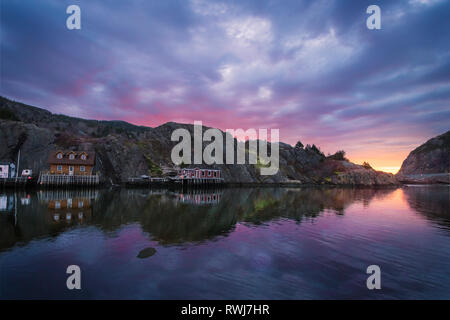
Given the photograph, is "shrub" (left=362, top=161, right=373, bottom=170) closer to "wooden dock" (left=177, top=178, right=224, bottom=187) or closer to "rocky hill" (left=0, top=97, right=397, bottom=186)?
"rocky hill" (left=0, top=97, right=397, bottom=186)

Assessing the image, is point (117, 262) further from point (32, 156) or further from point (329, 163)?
point (329, 163)

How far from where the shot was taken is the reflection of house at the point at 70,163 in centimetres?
7200

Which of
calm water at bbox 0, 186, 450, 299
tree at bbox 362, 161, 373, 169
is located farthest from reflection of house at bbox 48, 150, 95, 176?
tree at bbox 362, 161, 373, 169

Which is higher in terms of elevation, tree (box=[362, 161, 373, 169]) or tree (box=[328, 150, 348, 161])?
tree (box=[328, 150, 348, 161])

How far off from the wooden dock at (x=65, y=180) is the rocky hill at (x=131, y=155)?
16759 mm

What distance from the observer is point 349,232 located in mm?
22484

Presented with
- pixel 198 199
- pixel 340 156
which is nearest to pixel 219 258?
pixel 198 199

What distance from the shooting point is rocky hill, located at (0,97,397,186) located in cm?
8300

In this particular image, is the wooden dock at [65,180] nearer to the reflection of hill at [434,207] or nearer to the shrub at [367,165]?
the reflection of hill at [434,207]

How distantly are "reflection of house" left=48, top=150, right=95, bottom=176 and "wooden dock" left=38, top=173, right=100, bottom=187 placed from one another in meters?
3.70

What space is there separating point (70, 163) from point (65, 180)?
6.88 m

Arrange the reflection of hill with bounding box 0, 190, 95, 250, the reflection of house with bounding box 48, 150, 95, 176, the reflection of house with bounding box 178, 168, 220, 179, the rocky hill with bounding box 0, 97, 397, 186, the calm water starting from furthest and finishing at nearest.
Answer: the reflection of house with bounding box 178, 168, 220, 179 < the rocky hill with bounding box 0, 97, 397, 186 < the reflection of house with bounding box 48, 150, 95, 176 < the reflection of hill with bounding box 0, 190, 95, 250 < the calm water

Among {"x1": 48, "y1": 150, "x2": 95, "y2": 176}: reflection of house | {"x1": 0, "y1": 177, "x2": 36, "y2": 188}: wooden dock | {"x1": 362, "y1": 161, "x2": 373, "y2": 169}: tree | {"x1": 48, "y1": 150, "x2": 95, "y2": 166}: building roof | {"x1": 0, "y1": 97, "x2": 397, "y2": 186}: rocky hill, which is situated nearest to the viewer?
{"x1": 0, "y1": 177, "x2": 36, "y2": 188}: wooden dock

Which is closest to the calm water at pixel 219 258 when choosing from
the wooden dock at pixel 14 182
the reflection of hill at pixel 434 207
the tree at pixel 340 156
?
the reflection of hill at pixel 434 207
